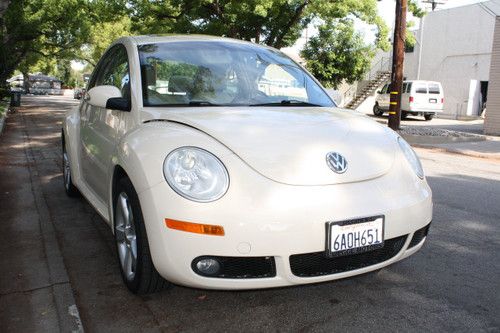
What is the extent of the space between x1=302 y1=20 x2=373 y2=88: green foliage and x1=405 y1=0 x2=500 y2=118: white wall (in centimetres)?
518

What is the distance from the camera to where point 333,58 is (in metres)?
26.7

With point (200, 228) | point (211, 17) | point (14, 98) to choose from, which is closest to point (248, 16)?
point (211, 17)

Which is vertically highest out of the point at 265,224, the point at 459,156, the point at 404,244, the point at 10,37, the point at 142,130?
the point at 10,37

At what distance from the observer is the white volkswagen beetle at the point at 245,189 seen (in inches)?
93.1

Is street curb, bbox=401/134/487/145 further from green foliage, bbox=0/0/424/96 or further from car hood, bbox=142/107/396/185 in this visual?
car hood, bbox=142/107/396/185

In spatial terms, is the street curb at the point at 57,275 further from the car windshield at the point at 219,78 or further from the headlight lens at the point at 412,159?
the headlight lens at the point at 412,159

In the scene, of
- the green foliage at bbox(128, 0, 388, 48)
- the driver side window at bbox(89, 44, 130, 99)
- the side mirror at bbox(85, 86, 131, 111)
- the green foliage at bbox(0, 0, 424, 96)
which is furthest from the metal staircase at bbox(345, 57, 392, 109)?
the side mirror at bbox(85, 86, 131, 111)

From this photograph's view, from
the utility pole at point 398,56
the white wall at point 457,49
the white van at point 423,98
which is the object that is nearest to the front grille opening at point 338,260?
the utility pole at point 398,56

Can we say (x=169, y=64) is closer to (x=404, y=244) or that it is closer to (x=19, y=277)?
(x=19, y=277)

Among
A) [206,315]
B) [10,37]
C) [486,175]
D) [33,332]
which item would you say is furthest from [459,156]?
[10,37]

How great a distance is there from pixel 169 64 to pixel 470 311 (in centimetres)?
250

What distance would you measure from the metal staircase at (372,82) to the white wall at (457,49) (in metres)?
2.28

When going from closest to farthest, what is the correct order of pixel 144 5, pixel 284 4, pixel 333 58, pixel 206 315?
pixel 206 315 < pixel 284 4 < pixel 144 5 < pixel 333 58

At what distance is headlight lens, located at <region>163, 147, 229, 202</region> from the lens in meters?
2.40
